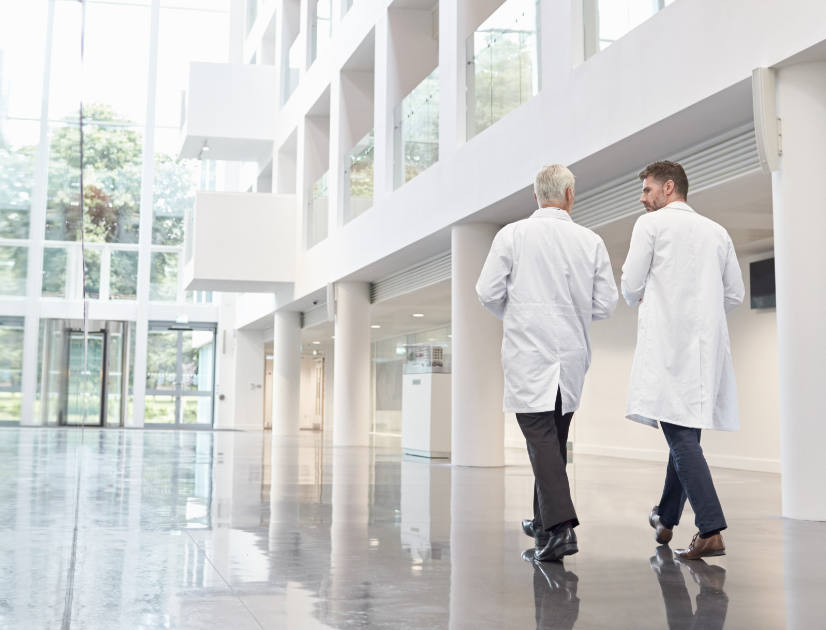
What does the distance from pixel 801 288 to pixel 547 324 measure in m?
2.84

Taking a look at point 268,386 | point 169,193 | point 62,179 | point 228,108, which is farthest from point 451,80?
point 268,386

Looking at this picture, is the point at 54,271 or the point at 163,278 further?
the point at 163,278

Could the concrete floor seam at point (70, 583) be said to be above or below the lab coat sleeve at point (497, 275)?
below

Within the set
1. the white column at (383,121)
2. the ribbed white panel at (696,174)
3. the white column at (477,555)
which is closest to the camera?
the white column at (477,555)

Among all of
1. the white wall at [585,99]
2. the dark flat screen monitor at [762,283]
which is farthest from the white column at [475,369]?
the dark flat screen monitor at [762,283]

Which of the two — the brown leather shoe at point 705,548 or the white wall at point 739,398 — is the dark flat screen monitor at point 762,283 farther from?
the brown leather shoe at point 705,548

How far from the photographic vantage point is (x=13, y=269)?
16.9 feet

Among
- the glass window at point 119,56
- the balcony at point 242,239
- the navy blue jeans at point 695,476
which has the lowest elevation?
the navy blue jeans at point 695,476

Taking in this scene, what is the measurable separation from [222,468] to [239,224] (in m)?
12.7

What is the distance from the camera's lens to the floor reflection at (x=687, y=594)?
112 inches

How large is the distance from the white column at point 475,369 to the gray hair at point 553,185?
7.34 metres

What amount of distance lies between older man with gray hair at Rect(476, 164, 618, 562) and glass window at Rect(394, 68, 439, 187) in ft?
28.9

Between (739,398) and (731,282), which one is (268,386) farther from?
(731,282)

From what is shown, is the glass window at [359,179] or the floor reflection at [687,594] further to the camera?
the glass window at [359,179]
